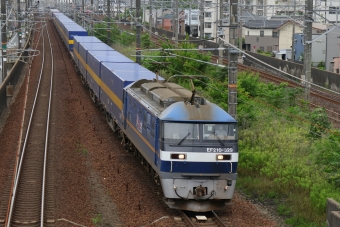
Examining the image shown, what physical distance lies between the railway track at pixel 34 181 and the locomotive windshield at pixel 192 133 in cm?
321

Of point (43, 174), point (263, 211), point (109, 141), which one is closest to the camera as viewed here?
point (263, 211)

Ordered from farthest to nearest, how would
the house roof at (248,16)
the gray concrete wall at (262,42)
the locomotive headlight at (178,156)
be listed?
1. the gray concrete wall at (262,42)
2. the house roof at (248,16)
3. the locomotive headlight at (178,156)

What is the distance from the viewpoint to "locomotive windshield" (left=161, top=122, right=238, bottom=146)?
13891 mm

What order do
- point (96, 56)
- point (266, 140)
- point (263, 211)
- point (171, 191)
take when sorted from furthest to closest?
point (96, 56)
point (266, 140)
point (263, 211)
point (171, 191)

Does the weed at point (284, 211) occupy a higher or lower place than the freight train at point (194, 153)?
lower

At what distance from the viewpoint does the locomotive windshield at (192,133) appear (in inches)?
547

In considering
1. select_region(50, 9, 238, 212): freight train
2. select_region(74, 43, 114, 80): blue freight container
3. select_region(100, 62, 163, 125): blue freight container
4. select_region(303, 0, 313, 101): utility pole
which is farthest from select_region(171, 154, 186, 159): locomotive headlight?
select_region(74, 43, 114, 80): blue freight container

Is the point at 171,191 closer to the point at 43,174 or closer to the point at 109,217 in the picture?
the point at 109,217

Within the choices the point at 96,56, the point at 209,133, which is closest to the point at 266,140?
the point at 209,133

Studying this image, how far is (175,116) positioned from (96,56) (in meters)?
17.6

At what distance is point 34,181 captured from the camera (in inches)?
686

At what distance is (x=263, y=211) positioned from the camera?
15.1 m

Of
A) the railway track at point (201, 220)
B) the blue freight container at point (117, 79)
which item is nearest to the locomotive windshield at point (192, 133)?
the railway track at point (201, 220)

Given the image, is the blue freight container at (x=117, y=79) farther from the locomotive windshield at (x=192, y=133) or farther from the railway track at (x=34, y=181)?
the locomotive windshield at (x=192, y=133)
